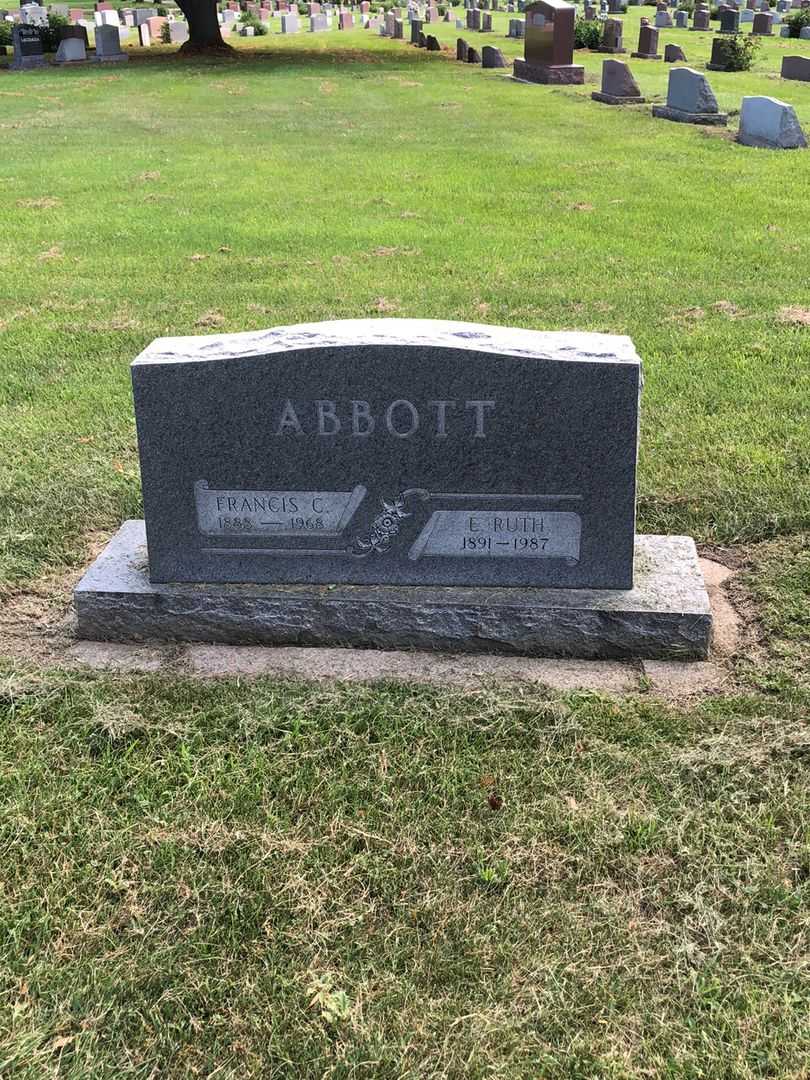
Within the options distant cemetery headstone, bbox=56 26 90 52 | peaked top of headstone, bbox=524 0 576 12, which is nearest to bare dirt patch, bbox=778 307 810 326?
peaked top of headstone, bbox=524 0 576 12

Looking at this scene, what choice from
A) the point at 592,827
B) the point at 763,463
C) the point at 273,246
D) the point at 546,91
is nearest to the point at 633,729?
the point at 592,827

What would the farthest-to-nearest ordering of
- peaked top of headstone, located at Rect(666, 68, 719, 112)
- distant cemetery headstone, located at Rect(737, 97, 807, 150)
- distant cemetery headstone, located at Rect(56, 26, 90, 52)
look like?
distant cemetery headstone, located at Rect(56, 26, 90, 52)
peaked top of headstone, located at Rect(666, 68, 719, 112)
distant cemetery headstone, located at Rect(737, 97, 807, 150)

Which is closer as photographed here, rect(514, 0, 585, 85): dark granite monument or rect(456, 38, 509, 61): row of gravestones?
rect(514, 0, 585, 85): dark granite monument

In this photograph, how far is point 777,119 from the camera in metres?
15.3

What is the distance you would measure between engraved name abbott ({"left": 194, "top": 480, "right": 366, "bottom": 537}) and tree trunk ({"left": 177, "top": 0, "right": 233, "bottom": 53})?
2880 centimetres

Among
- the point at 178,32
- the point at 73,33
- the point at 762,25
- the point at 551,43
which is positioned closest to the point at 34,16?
the point at 178,32

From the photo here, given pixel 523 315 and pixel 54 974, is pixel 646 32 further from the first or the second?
pixel 54 974

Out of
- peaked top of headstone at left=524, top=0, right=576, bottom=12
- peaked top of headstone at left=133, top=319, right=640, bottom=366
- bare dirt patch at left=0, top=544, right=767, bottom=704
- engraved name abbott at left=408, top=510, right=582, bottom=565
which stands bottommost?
bare dirt patch at left=0, top=544, right=767, bottom=704

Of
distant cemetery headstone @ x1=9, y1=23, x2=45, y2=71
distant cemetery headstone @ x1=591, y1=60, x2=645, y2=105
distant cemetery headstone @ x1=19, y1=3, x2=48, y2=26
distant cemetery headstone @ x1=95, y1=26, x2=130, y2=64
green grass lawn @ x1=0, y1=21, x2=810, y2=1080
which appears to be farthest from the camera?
distant cemetery headstone @ x1=19, y1=3, x2=48, y2=26

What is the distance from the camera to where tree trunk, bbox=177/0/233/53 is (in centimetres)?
2952

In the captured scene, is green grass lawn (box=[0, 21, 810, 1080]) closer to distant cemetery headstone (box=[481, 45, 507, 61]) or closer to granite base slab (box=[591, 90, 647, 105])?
granite base slab (box=[591, 90, 647, 105])

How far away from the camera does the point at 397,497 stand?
13.7 feet

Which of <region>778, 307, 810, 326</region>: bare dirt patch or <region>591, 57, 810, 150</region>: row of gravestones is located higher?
<region>591, 57, 810, 150</region>: row of gravestones

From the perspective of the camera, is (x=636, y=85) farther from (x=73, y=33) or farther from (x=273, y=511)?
(x=273, y=511)
